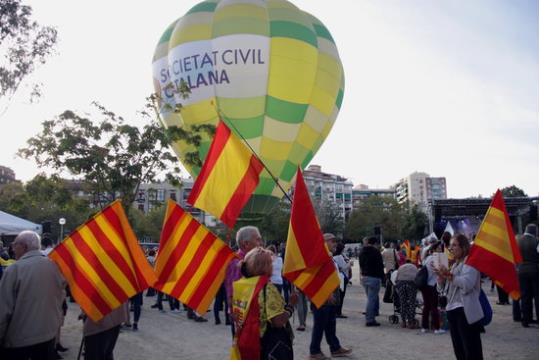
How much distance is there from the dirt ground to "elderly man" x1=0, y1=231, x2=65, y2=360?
3.55m

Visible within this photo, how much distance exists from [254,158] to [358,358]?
3857mm

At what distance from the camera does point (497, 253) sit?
5891mm

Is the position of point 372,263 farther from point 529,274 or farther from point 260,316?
point 260,316

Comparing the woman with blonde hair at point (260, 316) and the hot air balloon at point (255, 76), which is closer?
the woman with blonde hair at point (260, 316)

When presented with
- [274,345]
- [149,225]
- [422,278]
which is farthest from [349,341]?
[149,225]

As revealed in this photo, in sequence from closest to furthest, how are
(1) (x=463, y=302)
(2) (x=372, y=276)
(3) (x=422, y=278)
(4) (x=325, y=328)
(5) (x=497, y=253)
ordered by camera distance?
(1) (x=463, y=302)
(5) (x=497, y=253)
(4) (x=325, y=328)
(3) (x=422, y=278)
(2) (x=372, y=276)

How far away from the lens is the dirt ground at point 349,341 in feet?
26.0

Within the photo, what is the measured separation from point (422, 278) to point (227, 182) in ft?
18.3

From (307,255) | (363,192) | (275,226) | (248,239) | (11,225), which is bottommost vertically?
(307,255)

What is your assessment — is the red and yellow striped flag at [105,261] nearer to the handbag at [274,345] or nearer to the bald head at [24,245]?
the bald head at [24,245]

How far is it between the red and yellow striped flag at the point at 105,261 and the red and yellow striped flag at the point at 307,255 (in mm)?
1596

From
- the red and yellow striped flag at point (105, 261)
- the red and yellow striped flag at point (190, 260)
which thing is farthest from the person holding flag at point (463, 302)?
the red and yellow striped flag at point (105, 261)

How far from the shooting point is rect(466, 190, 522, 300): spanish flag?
5.71 metres

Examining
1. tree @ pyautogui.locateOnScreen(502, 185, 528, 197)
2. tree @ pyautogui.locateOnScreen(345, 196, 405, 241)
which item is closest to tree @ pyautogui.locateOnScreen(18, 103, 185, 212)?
tree @ pyautogui.locateOnScreen(345, 196, 405, 241)
